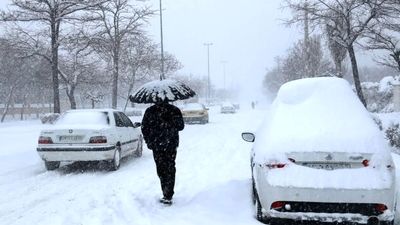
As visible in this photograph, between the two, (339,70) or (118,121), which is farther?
(339,70)

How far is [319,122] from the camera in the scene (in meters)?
5.95

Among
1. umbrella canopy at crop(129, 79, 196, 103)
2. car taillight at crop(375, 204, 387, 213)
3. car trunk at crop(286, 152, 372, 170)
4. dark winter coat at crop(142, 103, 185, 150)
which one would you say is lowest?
car taillight at crop(375, 204, 387, 213)

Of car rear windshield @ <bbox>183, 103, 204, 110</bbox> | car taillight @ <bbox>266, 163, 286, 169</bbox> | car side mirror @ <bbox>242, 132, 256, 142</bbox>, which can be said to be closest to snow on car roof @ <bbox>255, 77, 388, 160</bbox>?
car taillight @ <bbox>266, 163, 286, 169</bbox>

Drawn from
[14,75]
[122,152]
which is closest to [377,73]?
[14,75]

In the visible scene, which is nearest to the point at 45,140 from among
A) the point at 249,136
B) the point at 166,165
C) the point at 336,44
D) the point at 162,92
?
the point at 162,92

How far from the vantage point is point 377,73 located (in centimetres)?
14075

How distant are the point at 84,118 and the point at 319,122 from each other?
23.7 feet

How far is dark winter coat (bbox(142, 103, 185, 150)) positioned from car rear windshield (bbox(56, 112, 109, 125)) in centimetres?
457

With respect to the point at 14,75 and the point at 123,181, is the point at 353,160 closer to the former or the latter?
the point at 123,181

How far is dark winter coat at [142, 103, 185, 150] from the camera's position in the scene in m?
7.21

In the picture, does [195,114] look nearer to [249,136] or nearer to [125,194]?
[125,194]

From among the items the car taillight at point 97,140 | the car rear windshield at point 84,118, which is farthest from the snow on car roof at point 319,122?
A: the car rear windshield at point 84,118

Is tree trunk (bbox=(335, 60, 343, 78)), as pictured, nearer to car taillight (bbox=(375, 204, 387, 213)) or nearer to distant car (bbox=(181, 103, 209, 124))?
distant car (bbox=(181, 103, 209, 124))

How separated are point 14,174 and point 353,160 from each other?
28.6 ft
